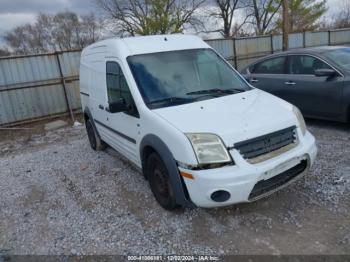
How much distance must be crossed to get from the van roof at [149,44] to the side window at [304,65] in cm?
248

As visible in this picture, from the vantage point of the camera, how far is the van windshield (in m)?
3.32

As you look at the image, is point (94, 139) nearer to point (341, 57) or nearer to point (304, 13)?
point (341, 57)

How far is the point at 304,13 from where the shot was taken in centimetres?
2723

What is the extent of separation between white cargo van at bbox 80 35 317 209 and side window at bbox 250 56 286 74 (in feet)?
8.07

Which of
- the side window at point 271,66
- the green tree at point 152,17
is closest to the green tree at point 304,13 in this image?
the green tree at point 152,17

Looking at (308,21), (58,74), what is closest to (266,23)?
(308,21)

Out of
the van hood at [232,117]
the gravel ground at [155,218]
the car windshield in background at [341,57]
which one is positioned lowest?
the gravel ground at [155,218]

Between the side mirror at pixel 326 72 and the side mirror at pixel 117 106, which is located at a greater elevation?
the side mirror at pixel 117 106

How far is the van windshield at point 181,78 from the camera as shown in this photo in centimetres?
332

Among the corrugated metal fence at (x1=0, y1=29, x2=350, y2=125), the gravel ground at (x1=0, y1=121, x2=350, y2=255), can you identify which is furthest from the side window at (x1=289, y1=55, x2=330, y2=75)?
the corrugated metal fence at (x1=0, y1=29, x2=350, y2=125)

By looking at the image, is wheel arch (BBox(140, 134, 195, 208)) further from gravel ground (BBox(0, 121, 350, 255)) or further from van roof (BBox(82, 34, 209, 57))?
van roof (BBox(82, 34, 209, 57))

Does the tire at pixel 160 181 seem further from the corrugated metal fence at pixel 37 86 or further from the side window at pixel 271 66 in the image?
the corrugated metal fence at pixel 37 86

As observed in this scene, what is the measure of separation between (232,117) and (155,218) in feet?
4.71

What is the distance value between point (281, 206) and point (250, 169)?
0.91 metres
